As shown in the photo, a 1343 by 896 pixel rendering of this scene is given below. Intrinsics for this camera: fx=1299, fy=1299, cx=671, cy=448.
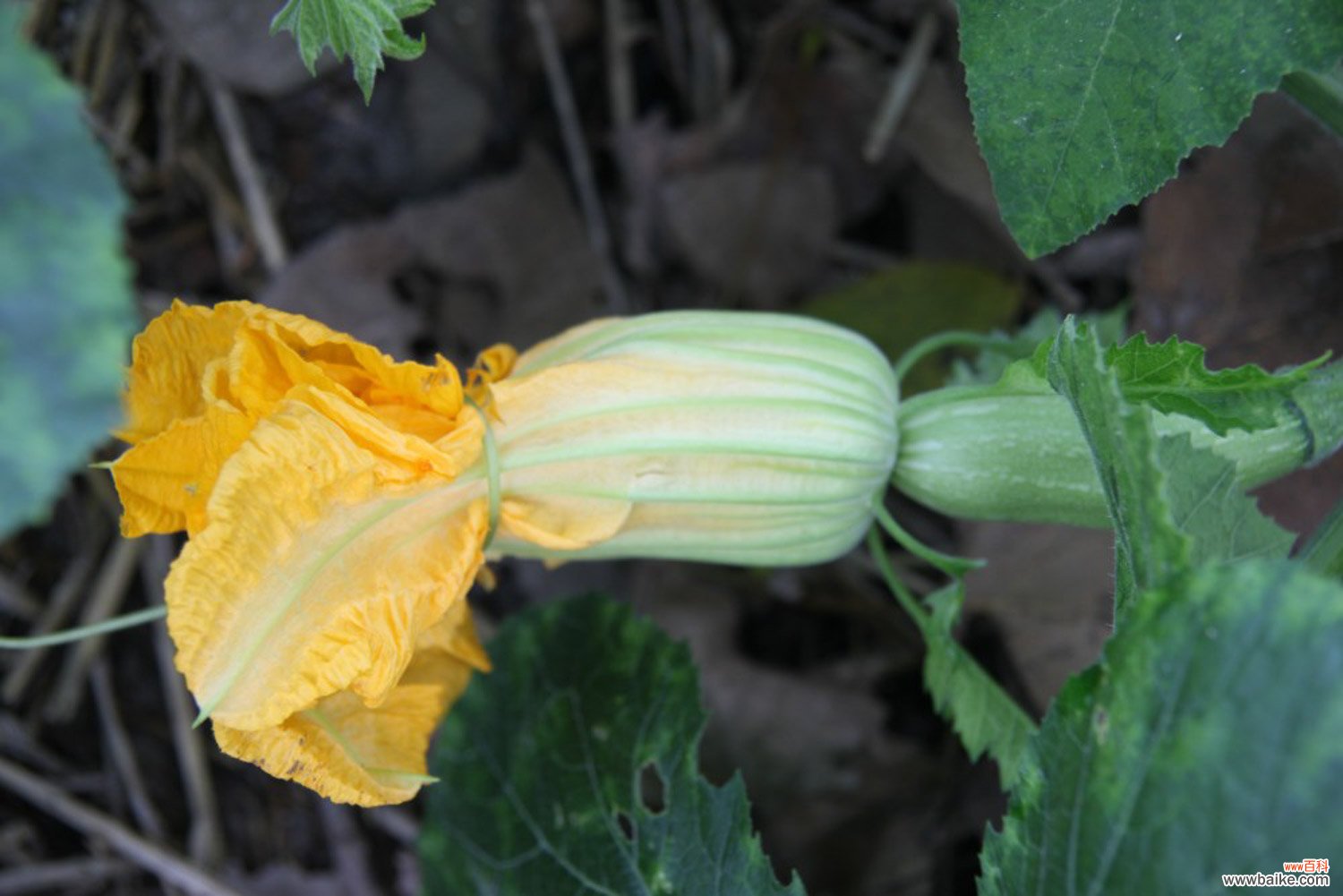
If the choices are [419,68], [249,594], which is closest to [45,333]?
[249,594]

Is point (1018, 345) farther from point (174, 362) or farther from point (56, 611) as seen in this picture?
point (56, 611)

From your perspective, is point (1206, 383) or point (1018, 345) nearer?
point (1206, 383)

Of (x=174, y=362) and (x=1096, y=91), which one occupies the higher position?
(x=1096, y=91)

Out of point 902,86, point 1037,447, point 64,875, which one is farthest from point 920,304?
point 64,875

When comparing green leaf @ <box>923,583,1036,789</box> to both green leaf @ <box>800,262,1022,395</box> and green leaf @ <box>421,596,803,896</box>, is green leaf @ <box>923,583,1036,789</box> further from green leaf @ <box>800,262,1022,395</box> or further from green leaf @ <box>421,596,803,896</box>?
green leaf @ <box>800,262,1022,395</box>

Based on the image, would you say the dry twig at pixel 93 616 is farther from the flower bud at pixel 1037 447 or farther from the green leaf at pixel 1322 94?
the green leaf at pixel 1322 94

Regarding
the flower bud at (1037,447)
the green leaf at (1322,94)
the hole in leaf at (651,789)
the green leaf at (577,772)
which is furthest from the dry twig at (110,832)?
the green leaf at (1322,94)

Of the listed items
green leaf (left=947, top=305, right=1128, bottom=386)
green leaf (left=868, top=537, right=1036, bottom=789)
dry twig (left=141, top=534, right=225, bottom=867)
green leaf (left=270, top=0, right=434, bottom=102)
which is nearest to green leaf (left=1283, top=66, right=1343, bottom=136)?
green leaf (left=947, top=305, right=1128, bottom=386)
